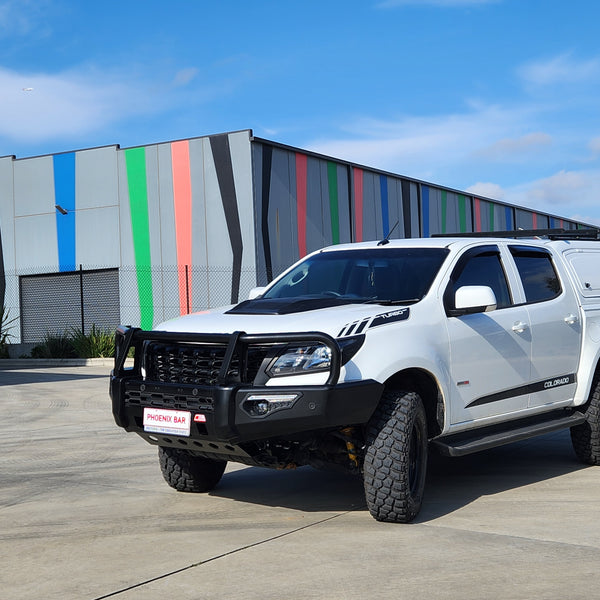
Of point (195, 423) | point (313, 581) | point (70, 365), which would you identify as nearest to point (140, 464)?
point (195, 423)

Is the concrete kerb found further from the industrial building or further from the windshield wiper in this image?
the windshield wiper

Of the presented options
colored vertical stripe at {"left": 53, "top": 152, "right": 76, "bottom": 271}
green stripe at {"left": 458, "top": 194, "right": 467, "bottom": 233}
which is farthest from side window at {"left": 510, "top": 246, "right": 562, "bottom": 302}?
green stripe at {"left": 458, "top": 194, "right": 467, "bottom": 233}

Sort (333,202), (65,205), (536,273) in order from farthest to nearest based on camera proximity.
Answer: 1. (333,202)
2. (65,205)
3. (536,273)

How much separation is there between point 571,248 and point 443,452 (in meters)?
2.91

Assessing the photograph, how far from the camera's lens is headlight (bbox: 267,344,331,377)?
5176 mm

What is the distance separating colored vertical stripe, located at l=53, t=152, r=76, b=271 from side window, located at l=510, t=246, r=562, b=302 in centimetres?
2247

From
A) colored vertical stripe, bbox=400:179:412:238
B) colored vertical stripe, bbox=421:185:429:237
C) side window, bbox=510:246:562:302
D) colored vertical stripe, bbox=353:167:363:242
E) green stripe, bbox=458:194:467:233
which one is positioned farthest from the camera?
green stripe, bbox=458:194:467:233

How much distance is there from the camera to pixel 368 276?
6469 mm

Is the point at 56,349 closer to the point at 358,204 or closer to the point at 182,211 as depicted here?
the point at 182,211

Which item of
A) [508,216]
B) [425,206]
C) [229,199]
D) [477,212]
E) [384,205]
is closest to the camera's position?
[229,199]

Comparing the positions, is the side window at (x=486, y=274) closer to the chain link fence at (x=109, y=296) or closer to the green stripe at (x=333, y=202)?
the chain link fence at (x=109, y=296)

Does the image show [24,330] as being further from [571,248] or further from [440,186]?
[571,248]

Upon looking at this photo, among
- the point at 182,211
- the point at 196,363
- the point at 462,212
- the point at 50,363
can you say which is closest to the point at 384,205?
the point at 462,212

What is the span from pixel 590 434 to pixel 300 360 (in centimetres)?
328
